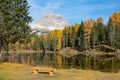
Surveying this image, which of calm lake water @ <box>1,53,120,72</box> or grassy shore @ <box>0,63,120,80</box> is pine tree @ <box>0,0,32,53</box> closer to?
calm lake water @ <box>1,53,120,72</box>

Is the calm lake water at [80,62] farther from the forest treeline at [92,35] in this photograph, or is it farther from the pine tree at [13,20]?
the forest treeline at [92,35]

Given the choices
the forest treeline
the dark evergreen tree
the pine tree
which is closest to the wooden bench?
the pine tree

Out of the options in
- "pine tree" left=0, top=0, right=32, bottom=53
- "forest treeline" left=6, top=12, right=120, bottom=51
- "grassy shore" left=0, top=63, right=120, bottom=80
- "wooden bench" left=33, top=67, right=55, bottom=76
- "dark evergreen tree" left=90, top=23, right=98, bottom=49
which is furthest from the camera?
"dark evergreen tree" left=90, top=23, right=98, bottom=49

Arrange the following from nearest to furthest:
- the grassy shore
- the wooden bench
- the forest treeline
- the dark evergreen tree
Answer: the grassy shore
the wooden bench
the forest treeline
the dark evergreen tree

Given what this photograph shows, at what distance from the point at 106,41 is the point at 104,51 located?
8086mm

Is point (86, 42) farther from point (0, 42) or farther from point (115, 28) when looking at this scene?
point (0, 42)

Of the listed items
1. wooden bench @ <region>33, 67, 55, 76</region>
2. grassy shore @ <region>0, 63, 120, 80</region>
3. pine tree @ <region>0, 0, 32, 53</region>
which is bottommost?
grassy shore @ <region>0, 63, 120, 80</region>

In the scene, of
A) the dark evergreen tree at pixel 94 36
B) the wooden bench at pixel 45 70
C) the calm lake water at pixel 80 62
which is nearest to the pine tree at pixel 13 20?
the calm lake water at pixel 80 62

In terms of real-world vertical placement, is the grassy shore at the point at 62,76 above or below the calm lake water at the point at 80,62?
above

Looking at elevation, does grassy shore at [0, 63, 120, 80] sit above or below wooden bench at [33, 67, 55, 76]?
below

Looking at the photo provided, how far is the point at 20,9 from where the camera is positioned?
4509cm

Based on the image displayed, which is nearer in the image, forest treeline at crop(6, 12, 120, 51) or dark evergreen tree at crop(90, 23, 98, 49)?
forest treeline at crop(6, 12, 120, 51)

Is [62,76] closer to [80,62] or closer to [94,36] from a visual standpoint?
[80,62]

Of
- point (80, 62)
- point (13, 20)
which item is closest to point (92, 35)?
point (80, 62)
